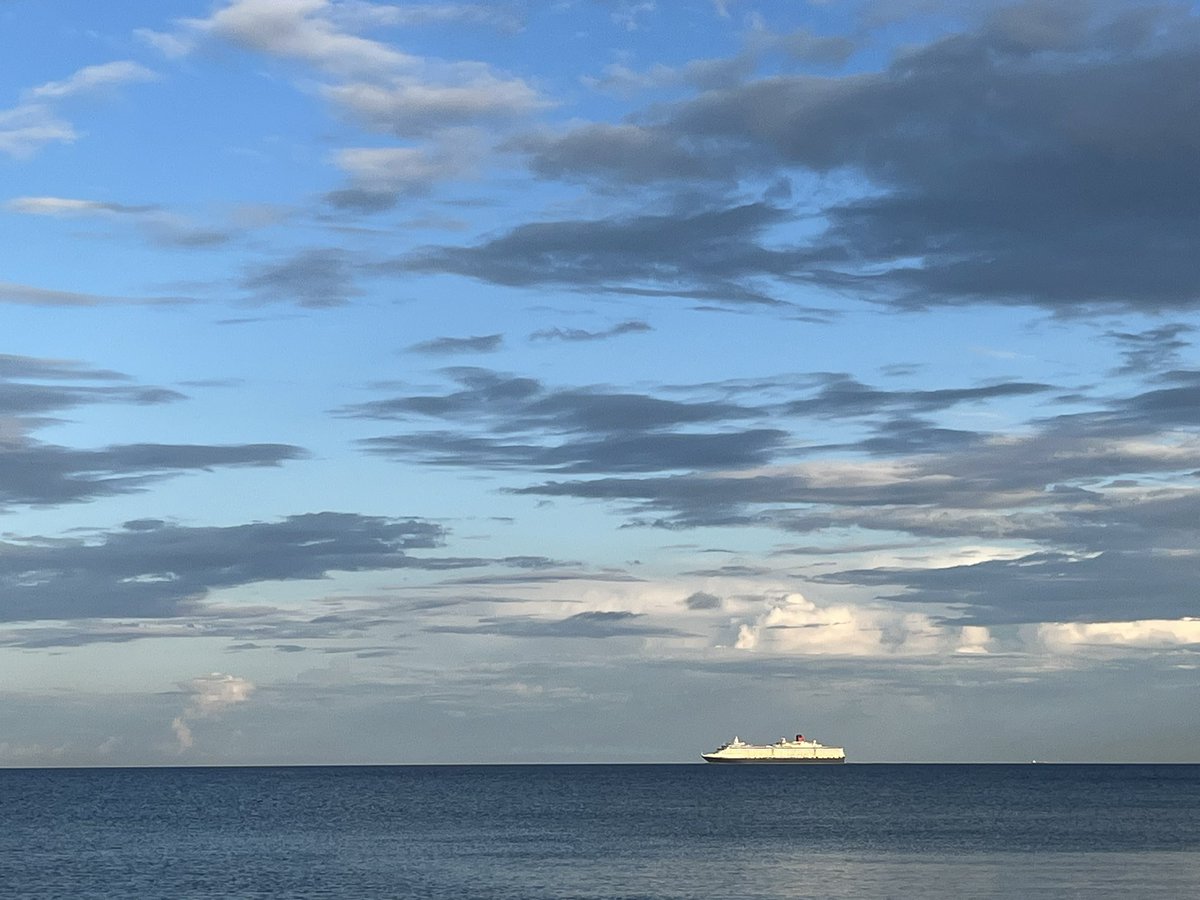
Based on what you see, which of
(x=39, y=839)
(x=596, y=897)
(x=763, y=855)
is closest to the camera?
(x=596, y=897)

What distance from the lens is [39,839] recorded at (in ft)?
552

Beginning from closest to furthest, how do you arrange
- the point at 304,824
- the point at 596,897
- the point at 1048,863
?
the point at 596,897 → the point at 1048,863 → the point at 304,824

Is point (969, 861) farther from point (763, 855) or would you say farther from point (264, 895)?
point (264, 895)

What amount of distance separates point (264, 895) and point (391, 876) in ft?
45.1

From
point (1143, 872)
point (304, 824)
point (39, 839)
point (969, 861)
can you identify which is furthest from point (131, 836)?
point (1143, 872)

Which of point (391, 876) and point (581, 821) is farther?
point (581, 821)

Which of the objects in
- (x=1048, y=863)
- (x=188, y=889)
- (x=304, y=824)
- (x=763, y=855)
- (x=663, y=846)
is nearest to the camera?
(x=188, y=889)

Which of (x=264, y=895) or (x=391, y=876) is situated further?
(x=391, y=876)

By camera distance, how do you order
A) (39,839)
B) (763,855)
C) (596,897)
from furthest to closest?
1. (39,839)
2. (763,855)
3. (596,897)

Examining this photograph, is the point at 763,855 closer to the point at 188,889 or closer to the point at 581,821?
the point at 188,889

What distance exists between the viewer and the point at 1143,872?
112688 mm

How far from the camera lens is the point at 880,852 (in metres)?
136

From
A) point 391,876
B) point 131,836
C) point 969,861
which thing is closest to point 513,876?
point 391,876

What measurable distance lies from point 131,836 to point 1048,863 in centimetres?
10086
